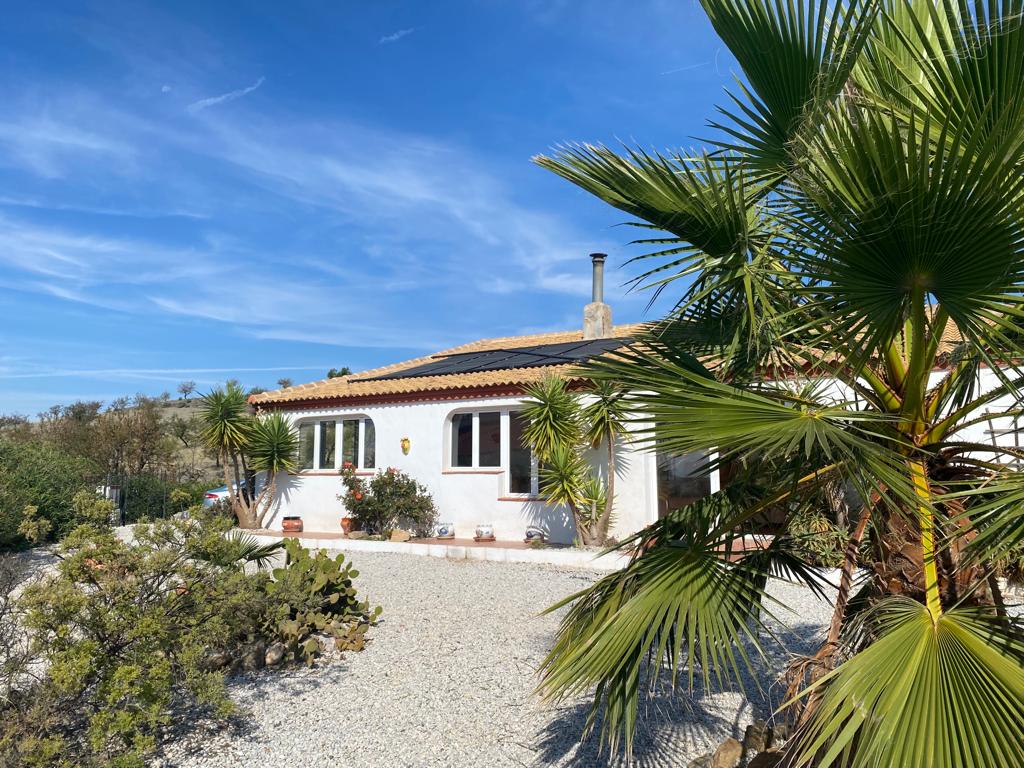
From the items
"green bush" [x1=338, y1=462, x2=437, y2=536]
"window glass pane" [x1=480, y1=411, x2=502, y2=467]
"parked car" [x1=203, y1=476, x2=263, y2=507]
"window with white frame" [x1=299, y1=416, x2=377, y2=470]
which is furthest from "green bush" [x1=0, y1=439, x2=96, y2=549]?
"window glass pane" [x1=480, y1=411, x2=502, y2=467]

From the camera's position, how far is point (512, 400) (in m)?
15.6

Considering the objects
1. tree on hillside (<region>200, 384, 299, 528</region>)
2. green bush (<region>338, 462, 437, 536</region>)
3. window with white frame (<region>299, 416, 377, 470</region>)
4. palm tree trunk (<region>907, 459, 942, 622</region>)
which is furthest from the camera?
window with white frame (<region>299, 416, 377, 470</region>)

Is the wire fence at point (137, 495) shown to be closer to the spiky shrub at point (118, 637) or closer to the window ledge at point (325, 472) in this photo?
the window ledge at point (325, 472)

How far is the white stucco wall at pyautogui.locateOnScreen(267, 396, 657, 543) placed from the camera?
1412 cm

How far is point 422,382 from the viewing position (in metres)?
17.7

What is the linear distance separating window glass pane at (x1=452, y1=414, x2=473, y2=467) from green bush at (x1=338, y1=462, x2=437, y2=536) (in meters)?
1.26

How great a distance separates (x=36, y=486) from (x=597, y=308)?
49.1 feet

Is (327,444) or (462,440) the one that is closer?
(462,440)

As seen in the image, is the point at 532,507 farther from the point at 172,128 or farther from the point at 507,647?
the point at 172,128

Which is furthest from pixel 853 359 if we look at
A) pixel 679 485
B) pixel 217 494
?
pixel 217 494

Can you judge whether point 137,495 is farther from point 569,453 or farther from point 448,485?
point 569,453

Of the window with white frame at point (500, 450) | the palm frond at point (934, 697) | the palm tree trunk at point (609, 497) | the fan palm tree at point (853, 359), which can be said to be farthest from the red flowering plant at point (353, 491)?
the palm frond at point (934, 697)

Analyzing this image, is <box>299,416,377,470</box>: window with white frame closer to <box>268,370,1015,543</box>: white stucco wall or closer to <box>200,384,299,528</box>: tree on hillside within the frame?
<box>268,370,1015,543</box>: white stucco wall

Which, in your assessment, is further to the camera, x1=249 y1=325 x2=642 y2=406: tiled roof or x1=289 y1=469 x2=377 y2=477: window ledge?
x1=289 y1=469 x2=377 y2=477: window ledge
